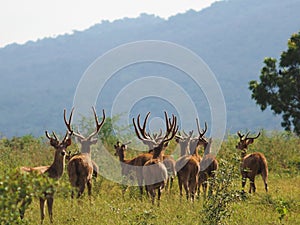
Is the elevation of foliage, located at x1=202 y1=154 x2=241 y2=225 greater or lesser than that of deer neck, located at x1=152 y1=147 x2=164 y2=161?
lesser

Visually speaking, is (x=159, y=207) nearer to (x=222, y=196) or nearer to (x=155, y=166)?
(x=155, y=166)

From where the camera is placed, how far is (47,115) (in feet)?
458

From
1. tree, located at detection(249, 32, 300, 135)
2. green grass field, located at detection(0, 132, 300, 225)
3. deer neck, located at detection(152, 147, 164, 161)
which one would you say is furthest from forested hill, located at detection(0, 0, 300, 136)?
deer neck, located at detection(152, 147, 164, 161)

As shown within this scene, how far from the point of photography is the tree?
18797 mm

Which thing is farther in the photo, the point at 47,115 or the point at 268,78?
the point at 47,115

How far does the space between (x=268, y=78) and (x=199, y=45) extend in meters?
162

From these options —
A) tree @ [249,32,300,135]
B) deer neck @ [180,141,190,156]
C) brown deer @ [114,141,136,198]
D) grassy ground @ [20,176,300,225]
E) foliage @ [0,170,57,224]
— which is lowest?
grassy ground @ [20,176,300,225]

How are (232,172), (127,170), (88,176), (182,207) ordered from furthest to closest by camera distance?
(127,170) < (88,176) < (182,207) < (232,172)

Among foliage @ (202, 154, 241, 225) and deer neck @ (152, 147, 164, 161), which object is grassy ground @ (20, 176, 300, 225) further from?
deer neck @ (152, 147, 164, 161)

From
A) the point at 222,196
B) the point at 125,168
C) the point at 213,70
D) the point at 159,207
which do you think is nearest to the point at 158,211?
the point at 159,207

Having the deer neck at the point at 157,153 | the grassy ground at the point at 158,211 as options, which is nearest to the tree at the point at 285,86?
the grassy ground at the point at 158,211

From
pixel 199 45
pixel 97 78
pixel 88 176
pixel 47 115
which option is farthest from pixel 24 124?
pixel 88 176

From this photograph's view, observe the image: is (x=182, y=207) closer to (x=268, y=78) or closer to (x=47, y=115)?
(x=268, y=78)

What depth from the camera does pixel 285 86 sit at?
61.7 feet
